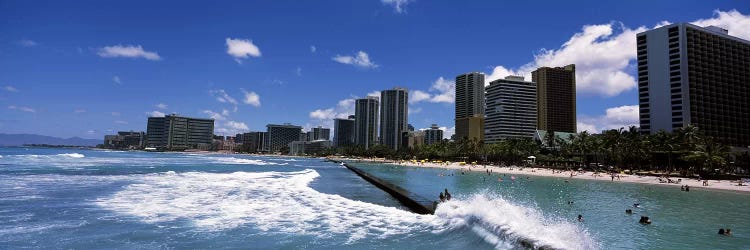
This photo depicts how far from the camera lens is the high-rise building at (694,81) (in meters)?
118

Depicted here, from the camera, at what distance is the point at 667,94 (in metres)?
120

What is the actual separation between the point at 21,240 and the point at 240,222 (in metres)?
6.88

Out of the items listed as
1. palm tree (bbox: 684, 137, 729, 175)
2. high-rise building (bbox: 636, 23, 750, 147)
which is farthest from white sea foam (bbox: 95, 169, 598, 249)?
high-rise building (bbox: 636, 23, 750, 147)

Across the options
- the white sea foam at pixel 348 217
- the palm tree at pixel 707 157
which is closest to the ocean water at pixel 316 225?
the white sea foam at pixel 348 217

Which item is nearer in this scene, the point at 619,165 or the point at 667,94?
the point at 619,165

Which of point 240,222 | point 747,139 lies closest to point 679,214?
point 240,222

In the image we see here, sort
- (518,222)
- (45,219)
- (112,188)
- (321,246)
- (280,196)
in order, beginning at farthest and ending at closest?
(112,188) < (280,196) < (45,219) < (518,222) < (321,246)

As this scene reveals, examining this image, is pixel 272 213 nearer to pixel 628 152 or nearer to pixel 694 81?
pixel 628 152

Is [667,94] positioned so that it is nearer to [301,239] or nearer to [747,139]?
[747,139]

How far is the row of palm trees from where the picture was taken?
2746 inches

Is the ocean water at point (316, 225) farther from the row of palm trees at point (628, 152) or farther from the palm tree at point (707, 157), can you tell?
the row of palm trees at point (628, 152)

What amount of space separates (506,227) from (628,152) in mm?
87162

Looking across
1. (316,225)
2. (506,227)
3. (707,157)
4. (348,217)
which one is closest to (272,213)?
(348,217)

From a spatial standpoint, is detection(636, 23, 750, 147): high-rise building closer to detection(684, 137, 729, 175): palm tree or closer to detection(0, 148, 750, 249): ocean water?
detection(684, 137, 729, 175): palm tree
